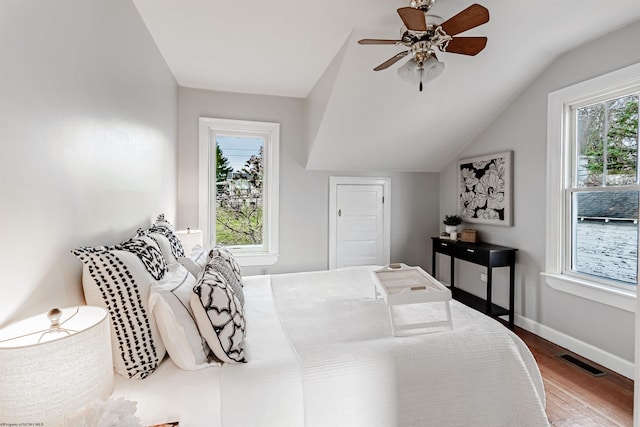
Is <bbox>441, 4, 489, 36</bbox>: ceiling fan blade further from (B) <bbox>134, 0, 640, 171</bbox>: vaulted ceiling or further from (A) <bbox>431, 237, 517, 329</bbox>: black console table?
(A) <bbox>431, 237, 517, 329</bbox>: black console table

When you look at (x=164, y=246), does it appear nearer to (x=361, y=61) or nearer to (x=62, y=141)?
(x=62, y=141)

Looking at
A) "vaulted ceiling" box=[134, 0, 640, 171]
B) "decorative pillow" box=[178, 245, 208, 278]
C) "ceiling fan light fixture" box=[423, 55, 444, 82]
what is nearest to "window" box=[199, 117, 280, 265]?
"vaulted ceiling" box=[134, 0, 640, 171]

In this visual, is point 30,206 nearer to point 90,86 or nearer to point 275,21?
point 90,86

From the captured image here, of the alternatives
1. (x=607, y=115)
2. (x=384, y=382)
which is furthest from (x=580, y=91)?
(x=384, y=382)

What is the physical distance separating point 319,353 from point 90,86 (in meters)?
1.58

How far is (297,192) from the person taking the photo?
377 cm

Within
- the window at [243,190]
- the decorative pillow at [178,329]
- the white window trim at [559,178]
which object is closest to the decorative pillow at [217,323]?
the decorative pillow at [178,329]

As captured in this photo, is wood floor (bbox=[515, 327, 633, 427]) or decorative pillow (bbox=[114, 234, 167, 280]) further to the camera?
wood floor (bbox=[515, 327, 633, 427])

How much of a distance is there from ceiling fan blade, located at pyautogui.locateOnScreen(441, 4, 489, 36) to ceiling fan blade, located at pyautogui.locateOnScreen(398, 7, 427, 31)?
165 millimetres

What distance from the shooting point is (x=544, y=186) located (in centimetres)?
277

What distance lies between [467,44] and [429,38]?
263 millimetres

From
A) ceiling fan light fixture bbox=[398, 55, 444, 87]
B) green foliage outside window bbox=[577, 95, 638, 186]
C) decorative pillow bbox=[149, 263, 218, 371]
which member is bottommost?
decorative pillow bbox=[149, 263, 218, 371]

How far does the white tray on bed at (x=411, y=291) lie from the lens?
1.58 metres

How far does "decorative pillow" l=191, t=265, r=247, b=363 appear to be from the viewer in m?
1.22
